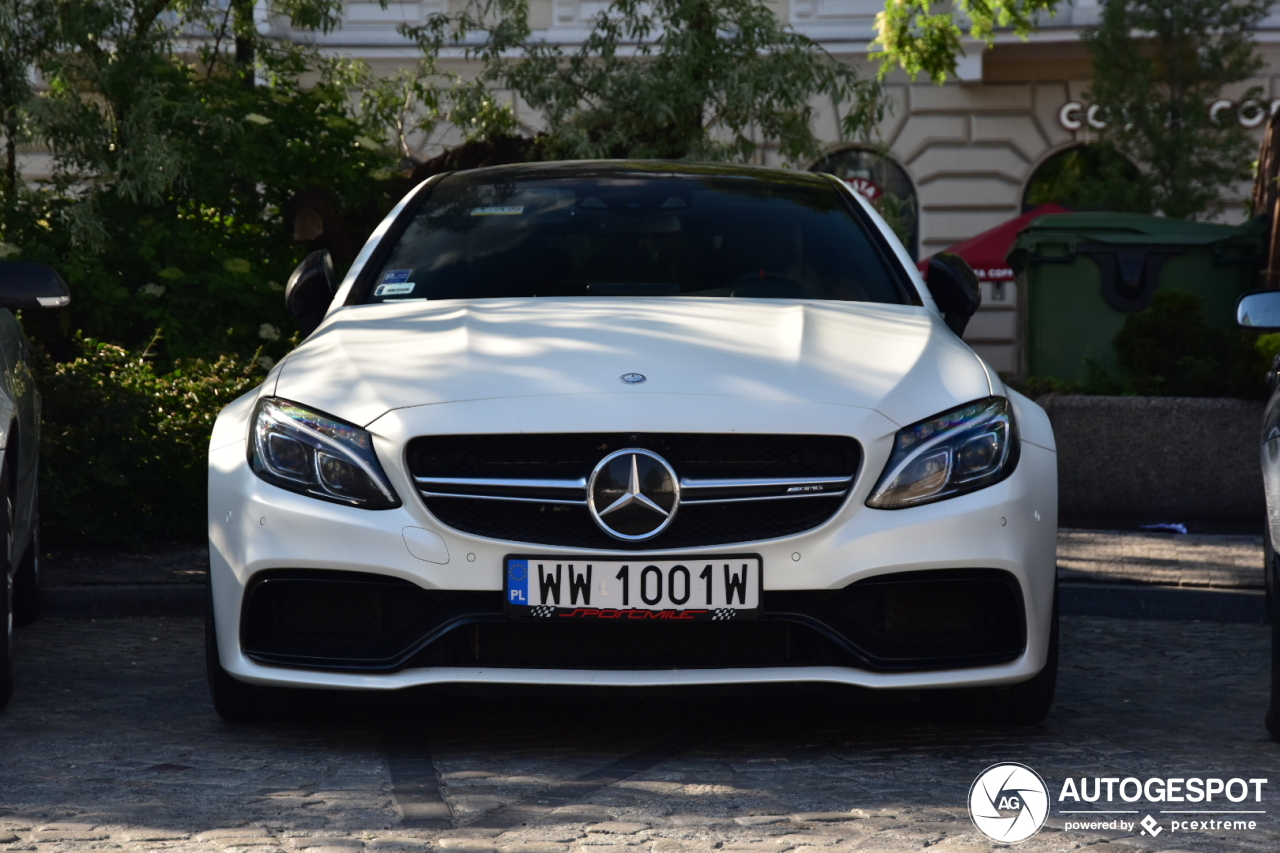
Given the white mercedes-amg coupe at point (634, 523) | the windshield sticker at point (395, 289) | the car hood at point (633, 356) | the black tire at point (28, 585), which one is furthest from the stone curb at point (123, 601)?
the white mercedes-amg coupe at point (634, 523)

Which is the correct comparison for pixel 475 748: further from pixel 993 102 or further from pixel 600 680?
pixel 993 102

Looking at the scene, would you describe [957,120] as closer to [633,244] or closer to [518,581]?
[633,244]

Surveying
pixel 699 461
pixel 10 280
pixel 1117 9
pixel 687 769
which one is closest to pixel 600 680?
pixel 687 769

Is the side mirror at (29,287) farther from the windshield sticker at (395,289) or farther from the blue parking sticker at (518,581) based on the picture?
the blue parking sticker at (518,581)

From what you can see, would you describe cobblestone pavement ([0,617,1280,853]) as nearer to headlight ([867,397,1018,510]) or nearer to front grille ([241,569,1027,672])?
front grille ([241,569,1027,672])

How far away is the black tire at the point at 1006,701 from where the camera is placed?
4281 millimetres

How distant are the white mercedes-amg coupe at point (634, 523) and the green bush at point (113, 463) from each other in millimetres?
3469

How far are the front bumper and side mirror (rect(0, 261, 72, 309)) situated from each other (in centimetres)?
122

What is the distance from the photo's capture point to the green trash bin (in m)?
10.7

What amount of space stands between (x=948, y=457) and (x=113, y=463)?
4702mm

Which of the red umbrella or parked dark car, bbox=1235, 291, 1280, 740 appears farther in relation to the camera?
the red umbrella

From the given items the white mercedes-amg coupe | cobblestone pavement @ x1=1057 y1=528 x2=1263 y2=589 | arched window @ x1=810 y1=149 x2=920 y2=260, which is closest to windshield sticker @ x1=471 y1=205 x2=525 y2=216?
the white mercedes-amg coupe

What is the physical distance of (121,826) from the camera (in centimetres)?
346

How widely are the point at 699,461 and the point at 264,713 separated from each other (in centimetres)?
135
